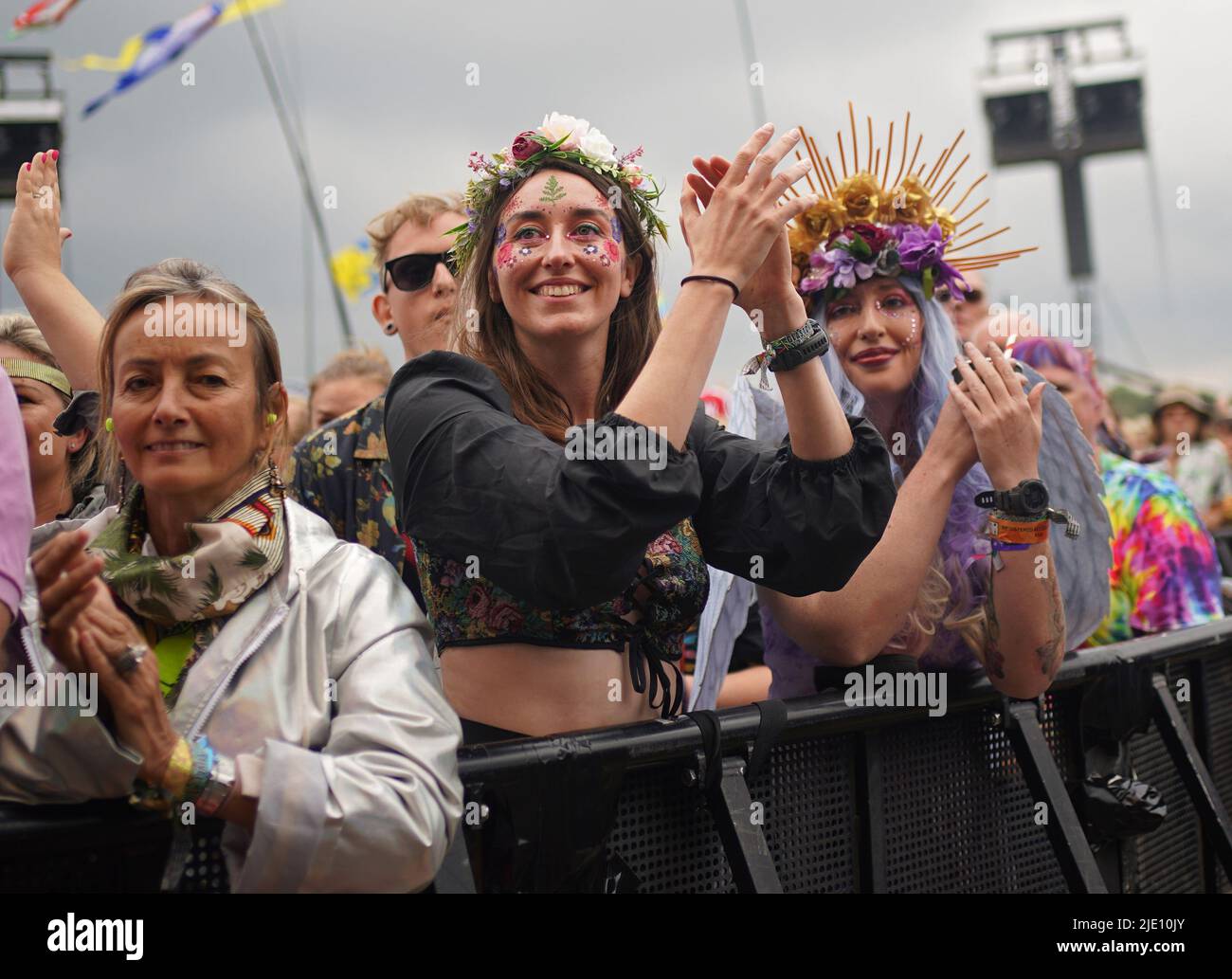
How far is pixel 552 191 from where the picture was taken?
8.14 feet

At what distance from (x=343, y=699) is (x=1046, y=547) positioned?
1711 mm

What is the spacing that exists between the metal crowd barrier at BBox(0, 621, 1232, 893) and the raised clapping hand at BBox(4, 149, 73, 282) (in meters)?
1.57

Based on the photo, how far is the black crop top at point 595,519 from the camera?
1952 mm

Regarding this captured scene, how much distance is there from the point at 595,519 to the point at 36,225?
1.62 m

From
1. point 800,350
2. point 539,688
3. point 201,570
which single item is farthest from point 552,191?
point 201,570

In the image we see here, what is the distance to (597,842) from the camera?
1.98 meters

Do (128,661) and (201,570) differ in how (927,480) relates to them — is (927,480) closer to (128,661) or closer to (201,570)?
(201,570)

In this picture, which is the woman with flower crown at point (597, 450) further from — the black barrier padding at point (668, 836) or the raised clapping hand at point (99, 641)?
the raised clapping hand at point (99, 641)

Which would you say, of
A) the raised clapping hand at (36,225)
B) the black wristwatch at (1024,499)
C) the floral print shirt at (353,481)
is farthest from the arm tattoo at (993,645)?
the raised clapping hand at (36,225)

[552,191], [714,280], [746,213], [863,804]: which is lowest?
[863,804]

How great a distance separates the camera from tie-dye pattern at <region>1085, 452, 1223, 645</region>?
3.84m

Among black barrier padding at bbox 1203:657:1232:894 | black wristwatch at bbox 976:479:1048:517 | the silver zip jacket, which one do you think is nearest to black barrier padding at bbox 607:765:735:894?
the silver zip jacket

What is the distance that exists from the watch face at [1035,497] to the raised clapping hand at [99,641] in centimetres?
189

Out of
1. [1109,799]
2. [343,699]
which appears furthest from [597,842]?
[1109,799]
